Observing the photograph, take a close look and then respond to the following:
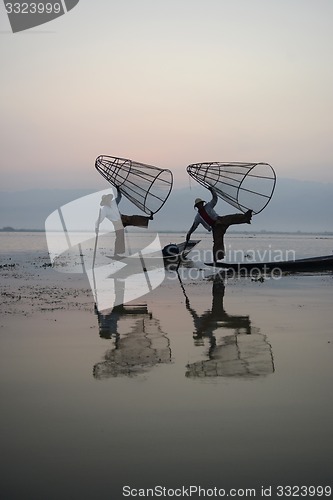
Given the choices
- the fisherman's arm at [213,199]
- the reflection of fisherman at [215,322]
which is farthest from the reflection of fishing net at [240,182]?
the reflection of fisherman at [215,322]

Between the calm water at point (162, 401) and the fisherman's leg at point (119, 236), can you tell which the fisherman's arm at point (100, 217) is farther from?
the calm water at point (162, 401)

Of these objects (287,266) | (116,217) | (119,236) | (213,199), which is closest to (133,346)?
(116,217)

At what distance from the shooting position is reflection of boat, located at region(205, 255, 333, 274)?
21.6 metres

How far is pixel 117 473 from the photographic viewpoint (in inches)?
157

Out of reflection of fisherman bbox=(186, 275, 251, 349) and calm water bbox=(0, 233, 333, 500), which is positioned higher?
calm water bbox=(0, 233, 333, 500)

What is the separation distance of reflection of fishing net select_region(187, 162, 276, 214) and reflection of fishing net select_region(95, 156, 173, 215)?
133cm

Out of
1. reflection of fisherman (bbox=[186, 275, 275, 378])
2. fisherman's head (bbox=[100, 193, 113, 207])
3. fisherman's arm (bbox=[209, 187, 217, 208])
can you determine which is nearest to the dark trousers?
fisherman's arm (bbox=[209, 187, 217, 208])

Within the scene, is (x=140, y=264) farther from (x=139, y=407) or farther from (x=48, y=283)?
(x=139, y=407)

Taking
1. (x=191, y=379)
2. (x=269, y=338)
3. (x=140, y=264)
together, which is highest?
(x=191, y=379)

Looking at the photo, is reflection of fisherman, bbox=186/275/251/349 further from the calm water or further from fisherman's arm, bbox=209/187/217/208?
fisherman's arm, bbox=209/187/217/208

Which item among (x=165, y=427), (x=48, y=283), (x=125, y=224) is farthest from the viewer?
(x=125, y=224)

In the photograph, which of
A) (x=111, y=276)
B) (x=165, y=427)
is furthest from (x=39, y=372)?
(x=111, y=276)

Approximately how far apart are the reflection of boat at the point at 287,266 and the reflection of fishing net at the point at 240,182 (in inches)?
82.6

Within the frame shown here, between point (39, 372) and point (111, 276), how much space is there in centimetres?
1371
